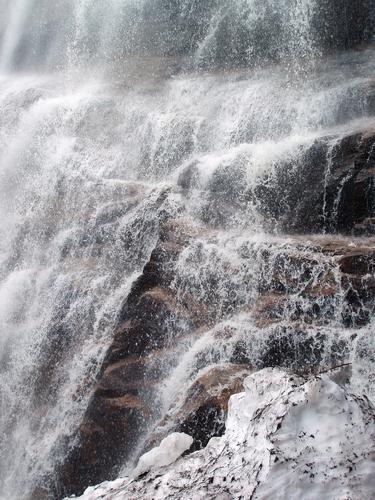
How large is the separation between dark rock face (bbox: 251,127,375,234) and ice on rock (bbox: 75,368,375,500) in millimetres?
6444

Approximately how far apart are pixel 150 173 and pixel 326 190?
526 centimetres

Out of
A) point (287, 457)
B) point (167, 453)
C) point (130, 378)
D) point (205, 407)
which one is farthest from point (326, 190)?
point (287, 457)

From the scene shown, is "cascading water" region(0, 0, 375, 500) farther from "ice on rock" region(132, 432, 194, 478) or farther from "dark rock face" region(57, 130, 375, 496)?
"ice on rock" region(132, 432, 194, 478)

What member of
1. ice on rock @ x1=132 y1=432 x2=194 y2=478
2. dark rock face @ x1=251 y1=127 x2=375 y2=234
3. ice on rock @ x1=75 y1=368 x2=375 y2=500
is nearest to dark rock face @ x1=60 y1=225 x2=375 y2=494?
dark rock face @ x1=251 y1=127 x2=375 y2=234

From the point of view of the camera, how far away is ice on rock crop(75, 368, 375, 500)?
114 inches

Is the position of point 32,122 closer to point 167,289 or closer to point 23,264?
point 23,264

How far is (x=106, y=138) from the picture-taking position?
15.6m

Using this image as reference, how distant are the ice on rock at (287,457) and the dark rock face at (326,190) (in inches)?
254

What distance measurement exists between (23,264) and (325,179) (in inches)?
310

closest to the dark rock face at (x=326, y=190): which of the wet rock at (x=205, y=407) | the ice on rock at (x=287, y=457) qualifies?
the wet rock at (x=205, y=407)

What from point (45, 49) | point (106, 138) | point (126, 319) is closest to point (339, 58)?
point (106, 138)

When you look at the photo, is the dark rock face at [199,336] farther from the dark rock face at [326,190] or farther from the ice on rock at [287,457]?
the ice on rock at [287,457]

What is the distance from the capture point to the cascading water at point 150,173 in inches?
380

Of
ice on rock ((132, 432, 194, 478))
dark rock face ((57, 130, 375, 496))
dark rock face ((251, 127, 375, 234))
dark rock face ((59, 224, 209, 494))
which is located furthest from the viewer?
dark rock face ((251, 127, 375, 234))
